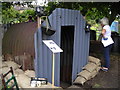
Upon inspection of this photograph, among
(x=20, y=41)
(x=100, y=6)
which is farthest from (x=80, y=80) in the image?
(x=100, y=6)

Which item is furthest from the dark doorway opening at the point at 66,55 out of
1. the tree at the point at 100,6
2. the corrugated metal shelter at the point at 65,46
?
the tree at the point at 100,6

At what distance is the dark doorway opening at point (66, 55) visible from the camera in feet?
16.7

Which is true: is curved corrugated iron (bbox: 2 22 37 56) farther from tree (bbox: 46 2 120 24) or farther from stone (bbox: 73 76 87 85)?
tree (bbox: 46 2 120 24)

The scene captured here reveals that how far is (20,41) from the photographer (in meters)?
4.24

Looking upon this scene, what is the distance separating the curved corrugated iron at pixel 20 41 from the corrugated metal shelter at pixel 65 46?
43cm

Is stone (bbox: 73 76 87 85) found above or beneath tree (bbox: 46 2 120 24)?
beneath

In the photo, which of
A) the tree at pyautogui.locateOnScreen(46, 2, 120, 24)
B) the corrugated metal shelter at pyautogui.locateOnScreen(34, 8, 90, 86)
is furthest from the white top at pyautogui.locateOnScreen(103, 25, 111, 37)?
the tree at pyautogui.locateOnScreen(46, 2, 120, 24)

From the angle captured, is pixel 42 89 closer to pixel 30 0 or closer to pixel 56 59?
pixel 56 59

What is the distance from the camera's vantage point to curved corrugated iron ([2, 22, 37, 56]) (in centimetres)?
386

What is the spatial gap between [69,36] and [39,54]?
2.00 meters

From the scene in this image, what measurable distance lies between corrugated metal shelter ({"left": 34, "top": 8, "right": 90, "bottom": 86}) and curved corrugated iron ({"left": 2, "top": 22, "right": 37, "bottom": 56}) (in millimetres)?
435

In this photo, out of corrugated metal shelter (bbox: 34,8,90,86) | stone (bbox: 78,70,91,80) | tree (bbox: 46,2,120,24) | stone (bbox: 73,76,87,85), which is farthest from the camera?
tree (bbox: 46,2,120,24)

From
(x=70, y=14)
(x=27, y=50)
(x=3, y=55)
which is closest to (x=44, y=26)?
(x=27, y=50)

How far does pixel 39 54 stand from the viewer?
133 inches
